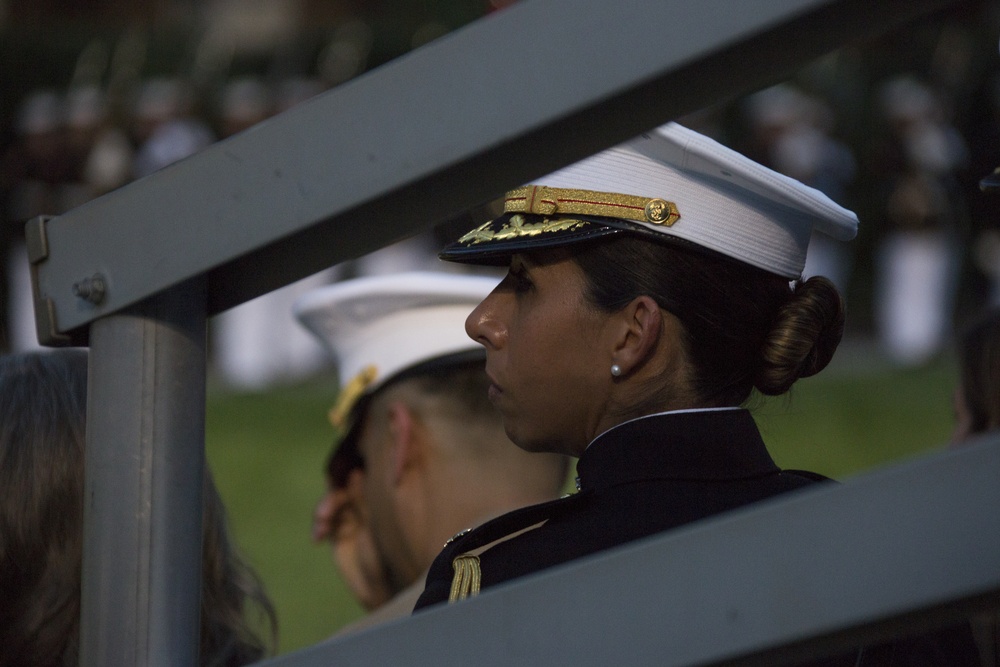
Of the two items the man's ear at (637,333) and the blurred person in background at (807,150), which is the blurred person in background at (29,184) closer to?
the blurred person in background at (807,150)

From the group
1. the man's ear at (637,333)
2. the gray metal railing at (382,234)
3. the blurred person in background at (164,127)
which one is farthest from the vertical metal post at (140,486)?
the blurred person in background at (164,127)

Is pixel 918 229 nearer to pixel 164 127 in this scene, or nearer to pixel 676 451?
pixel 164 127

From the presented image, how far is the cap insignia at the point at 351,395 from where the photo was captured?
2.95 metres

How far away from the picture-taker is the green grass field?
630cm

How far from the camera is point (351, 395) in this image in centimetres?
296

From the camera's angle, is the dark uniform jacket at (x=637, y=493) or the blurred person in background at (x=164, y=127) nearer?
the dark uniform jacket at (x=637, y=493)

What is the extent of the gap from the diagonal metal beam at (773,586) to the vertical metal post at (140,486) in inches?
10.2

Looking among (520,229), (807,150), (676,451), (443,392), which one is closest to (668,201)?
(520,229)

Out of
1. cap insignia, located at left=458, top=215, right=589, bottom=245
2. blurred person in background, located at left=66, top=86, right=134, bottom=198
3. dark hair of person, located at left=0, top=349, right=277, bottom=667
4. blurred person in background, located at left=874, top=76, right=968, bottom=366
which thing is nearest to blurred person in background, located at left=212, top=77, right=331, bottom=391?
blurred person in background, located at left=66, top=86, right=134, bottom=198

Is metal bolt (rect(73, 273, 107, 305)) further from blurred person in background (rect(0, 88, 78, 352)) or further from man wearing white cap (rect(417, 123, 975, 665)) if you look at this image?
blurred person in background (rect(0, 88, 78, 352))

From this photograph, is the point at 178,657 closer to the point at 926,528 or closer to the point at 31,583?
the point at 926,528

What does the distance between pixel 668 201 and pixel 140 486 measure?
2.50 feet

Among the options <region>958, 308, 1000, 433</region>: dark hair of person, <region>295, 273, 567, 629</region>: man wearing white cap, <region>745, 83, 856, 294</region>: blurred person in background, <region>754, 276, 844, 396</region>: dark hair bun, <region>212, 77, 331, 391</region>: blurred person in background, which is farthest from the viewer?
<region>745, 83, 856, 294</region>: blurred person in background

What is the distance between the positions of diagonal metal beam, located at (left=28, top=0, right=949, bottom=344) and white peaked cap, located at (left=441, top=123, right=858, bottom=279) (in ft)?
1.90
